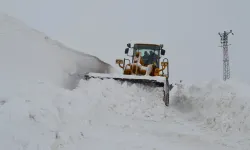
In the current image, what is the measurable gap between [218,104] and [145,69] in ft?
10.0

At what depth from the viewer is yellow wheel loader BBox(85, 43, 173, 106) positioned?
941 cm

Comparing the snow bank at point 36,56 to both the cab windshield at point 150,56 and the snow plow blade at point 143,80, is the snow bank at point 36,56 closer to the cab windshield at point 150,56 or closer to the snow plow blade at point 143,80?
the snow plow blade at point 143,80

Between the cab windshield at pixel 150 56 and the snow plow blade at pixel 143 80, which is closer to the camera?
the snow plow blade at pixel 143 80

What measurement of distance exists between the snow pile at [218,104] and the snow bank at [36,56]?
11.6 ft

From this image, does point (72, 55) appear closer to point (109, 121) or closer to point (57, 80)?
point (57, 80)

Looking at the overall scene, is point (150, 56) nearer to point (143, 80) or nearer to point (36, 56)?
point (143, 80)

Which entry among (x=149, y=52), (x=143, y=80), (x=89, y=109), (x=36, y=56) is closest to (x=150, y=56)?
(x=149, y=52)

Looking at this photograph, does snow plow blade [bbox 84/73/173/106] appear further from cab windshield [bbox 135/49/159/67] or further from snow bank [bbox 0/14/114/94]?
cab windshield [bbox 135/49/159/67]

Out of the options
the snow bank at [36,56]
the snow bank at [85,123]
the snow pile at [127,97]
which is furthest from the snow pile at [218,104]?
the snow bank at [36,56]

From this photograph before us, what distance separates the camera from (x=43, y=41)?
9.96m

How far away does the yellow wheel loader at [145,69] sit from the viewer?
9.41m

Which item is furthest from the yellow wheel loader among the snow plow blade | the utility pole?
the utility pole

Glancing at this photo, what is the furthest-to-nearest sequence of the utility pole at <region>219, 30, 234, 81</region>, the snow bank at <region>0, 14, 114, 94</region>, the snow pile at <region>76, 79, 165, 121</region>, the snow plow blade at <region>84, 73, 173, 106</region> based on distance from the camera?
the utility pole at <region>219, 30, 234, 81</region>, the snow plow blade at <region>84, 73, 173, 106</region>, the snow bank at <region>0, 14, 114, 94</region>, the snow pile at <region>76, 79, 165, 121</region>

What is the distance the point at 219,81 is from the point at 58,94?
24.2 feet
